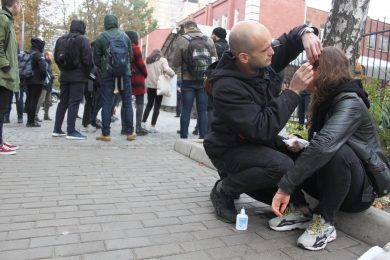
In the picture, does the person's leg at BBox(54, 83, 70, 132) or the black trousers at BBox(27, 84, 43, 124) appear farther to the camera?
the black trousers at BBox(27, 84, 43, 124)

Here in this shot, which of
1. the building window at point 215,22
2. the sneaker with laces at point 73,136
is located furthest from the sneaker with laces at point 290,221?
the building window at point 215,22

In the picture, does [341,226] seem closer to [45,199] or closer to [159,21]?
[45,199]

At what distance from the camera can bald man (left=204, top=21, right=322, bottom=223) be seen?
2.73 metres

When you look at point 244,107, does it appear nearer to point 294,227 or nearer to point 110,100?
point 294,227

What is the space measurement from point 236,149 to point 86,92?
20.1 feet

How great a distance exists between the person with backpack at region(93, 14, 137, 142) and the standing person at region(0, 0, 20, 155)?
1478 millimetres

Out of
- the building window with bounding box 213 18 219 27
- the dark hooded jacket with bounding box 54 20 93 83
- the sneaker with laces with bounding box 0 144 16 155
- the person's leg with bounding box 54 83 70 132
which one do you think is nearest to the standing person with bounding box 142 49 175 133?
the dark hooded jacket with bounding box 54 20 93 83

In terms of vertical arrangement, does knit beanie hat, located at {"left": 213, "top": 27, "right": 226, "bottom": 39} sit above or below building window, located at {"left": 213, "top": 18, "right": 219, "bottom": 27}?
below

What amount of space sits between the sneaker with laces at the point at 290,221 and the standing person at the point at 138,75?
5147mm

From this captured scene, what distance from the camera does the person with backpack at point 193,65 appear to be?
6.54 m

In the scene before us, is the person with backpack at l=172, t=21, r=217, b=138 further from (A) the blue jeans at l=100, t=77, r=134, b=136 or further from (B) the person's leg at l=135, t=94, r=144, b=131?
(B) the person's leg at l=135, t=94, r=144, b=131

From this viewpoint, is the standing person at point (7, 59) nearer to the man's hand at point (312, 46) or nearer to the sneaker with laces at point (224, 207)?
the sneaker with laces at point (224, 207)

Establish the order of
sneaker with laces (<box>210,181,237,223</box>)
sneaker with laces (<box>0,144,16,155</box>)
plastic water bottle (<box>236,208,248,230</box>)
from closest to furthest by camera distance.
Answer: plastic water bottle (<box>236,208,248,230</box>) < sneaker with laces (<box>210,181,237,223</box>) < sneaker with laces (<box>0,144,16,155</box>)

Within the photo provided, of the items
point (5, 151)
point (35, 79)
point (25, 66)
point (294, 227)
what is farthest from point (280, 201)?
point (25, 66)
